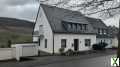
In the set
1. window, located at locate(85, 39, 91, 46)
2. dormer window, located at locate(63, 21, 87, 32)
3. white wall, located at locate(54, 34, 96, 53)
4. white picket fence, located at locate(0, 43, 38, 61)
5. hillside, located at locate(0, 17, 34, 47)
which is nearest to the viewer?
white picket fence, located at locate(0, 43, 38, 61)

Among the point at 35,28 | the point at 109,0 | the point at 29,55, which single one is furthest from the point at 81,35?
the point at 109,0

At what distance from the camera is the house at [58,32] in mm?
26000

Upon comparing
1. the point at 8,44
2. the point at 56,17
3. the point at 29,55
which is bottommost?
the point at 29,55

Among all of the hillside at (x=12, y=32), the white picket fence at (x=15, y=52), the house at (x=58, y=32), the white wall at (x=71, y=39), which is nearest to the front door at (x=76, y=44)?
the house at (x=58, y=32)

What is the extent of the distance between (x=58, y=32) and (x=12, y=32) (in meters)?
7.27

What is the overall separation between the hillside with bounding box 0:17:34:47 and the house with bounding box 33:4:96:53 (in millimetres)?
2917

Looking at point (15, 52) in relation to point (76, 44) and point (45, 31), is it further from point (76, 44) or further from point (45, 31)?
point (76, 44)

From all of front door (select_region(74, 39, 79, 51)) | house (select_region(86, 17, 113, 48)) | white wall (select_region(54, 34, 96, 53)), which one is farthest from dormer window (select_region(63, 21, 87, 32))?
house (select_region(86, 17, 113, 48))

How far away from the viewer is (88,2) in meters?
6.57

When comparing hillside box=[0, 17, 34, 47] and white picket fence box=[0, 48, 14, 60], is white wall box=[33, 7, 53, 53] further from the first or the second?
white picket fence box=[0, 48, 14, 60]

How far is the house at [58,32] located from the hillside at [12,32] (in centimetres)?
292

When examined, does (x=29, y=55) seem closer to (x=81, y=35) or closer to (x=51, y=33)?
(x=51, y=33)

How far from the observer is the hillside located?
1980cm

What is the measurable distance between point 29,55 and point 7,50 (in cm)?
382
